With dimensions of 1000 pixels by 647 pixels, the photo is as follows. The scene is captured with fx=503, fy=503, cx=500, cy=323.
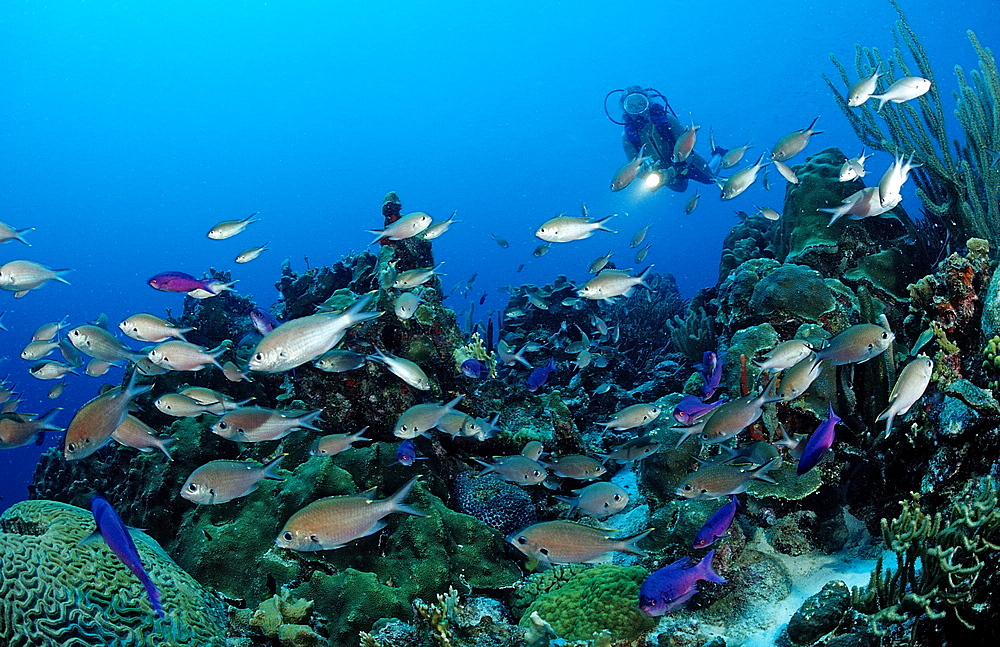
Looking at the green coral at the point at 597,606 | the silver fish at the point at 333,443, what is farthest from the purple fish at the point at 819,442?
the silver fish at the point at 333,443

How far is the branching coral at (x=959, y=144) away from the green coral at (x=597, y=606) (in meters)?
6.23

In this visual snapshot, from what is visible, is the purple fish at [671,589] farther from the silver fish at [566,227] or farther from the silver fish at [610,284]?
the silver fish at [566,227]

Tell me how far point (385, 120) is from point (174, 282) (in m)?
116

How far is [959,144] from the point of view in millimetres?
6656

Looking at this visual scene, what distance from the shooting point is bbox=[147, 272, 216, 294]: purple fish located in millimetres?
4840

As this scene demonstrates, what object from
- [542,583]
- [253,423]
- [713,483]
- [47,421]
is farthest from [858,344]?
[47,421]

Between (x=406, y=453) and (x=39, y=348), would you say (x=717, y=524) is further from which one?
(x=39, y=348)

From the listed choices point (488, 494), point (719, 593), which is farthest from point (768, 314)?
point (488, 494)

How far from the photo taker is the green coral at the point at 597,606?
11.3 feet

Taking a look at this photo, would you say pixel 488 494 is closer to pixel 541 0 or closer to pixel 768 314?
pixel 768 314

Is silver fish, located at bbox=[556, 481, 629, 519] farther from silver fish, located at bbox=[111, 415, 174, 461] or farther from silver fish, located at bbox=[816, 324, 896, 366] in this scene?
silver fish, located at bbox=[111, 415, 174, 461]

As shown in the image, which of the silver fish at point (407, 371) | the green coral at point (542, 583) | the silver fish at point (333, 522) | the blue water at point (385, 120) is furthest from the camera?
the blue water at point (385, 120)

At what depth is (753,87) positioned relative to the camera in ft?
326

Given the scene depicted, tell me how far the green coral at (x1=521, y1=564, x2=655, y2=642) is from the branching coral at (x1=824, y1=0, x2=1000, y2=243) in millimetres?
6235
